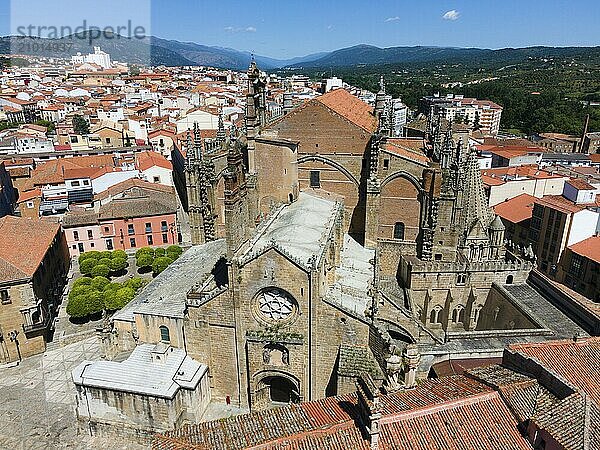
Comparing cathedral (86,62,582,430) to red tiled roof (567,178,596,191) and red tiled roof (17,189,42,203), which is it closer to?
red tiled roof (567,178,596,191)

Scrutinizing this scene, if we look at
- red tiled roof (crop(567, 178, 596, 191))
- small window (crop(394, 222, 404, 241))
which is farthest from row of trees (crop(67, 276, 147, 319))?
red tiled roof (crop(567, 178, 596, 191))

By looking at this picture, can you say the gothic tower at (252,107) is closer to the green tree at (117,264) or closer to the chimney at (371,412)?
the green tree at (117,264)

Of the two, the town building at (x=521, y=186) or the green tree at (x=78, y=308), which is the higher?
the town building at (x=521, y=186)

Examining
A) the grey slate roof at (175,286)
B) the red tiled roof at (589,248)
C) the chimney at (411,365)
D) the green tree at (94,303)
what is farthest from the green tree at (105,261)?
the red tiled roof at (589,248)

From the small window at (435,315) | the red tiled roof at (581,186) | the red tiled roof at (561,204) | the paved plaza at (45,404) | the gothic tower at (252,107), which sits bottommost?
the paved plaza at (45,404)

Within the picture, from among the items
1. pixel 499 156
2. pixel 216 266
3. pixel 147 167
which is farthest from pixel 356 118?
pixel 499 156

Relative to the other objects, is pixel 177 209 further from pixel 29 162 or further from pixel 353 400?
pixel 353 400
